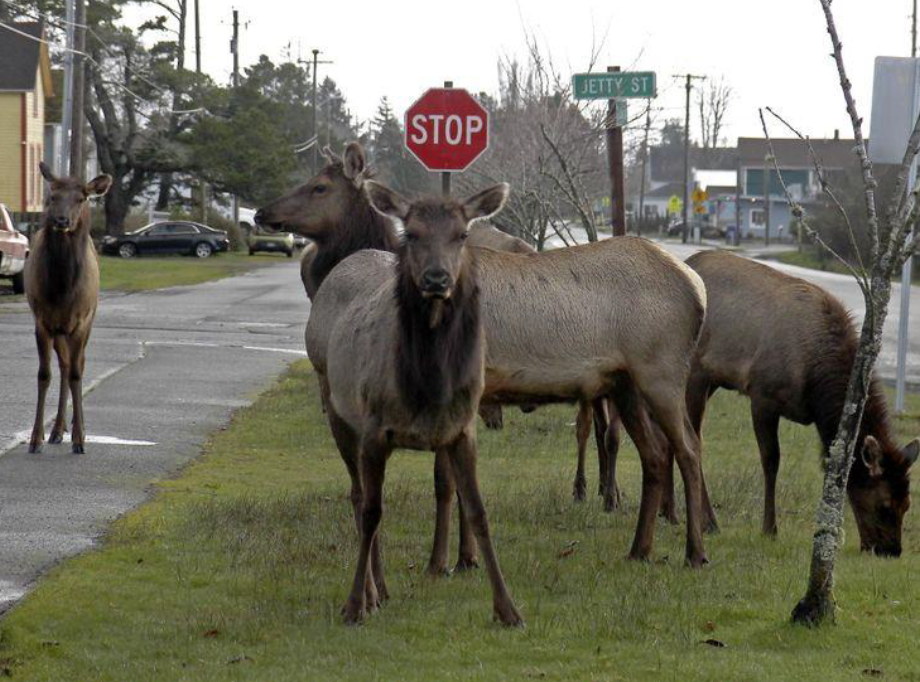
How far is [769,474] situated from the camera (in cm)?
984

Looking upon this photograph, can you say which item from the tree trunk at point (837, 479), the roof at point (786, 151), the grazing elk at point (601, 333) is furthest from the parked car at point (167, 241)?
the roof at point (786, 151)

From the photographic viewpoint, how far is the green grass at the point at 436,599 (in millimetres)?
6477

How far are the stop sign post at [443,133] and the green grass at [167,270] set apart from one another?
73.0 feet

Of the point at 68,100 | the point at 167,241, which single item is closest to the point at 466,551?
the point at 68,100

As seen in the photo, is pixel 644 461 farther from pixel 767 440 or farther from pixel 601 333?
pixel 767 440

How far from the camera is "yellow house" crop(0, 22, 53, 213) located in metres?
56.7

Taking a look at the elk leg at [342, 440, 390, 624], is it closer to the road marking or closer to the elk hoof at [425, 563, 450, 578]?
the elk hoof at [425, 563, 450, 578]

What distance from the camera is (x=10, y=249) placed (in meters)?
29.8

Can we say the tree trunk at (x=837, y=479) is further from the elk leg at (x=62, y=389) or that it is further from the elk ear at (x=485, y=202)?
the elk leg at (x=62, y=389)

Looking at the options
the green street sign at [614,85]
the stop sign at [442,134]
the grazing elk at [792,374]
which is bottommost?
the grazing elk at [792,374]

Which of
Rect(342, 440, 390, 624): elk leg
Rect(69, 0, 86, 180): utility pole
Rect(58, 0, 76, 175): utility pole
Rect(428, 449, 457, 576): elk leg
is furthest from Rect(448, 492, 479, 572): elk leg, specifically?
Rect(69, 0, 86, 180): utility pole

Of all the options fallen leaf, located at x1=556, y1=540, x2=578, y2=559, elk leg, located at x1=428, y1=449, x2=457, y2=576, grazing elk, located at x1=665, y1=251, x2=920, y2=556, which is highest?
grazing elk, located at x1=665, y1=251, x2=920, y2=556

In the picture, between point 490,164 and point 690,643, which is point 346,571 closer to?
point 690,643

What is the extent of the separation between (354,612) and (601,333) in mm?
2413
